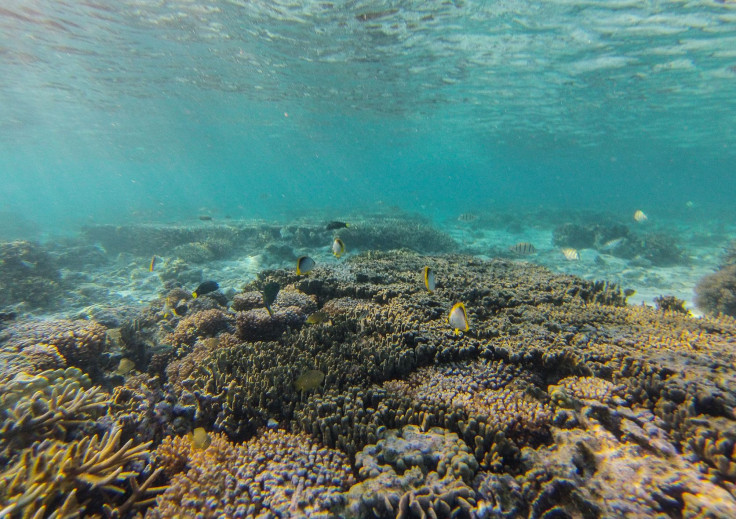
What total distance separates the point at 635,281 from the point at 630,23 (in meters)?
12.2

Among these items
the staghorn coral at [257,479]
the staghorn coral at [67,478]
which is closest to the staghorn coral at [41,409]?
the staghorn coral at [67,478]

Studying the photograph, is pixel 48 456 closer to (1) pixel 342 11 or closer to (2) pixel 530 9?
(1) pixel 342 11

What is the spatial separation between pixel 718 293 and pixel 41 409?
598 inches

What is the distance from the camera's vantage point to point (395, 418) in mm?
3209

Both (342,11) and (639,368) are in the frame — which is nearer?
(639,368)

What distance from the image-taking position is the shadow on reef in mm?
2367

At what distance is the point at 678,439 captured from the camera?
265cm

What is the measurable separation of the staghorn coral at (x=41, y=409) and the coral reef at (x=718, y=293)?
1436 centimetres

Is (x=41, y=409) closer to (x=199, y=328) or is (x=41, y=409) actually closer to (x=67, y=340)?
(x=67, y=340)

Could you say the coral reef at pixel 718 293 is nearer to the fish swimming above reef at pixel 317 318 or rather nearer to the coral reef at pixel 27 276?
the fish swimming above reef at pixel 317 318

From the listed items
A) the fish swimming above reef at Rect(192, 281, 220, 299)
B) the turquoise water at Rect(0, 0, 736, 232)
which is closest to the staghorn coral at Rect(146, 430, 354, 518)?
the fish swimming above reef at Rect(192, 281, 220, 299)

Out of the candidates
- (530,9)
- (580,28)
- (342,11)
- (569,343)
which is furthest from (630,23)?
(569,343)

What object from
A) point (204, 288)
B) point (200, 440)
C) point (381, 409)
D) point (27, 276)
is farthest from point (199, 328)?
point (27, 276)

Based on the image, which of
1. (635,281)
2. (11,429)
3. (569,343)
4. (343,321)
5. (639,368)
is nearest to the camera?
(11,429)
